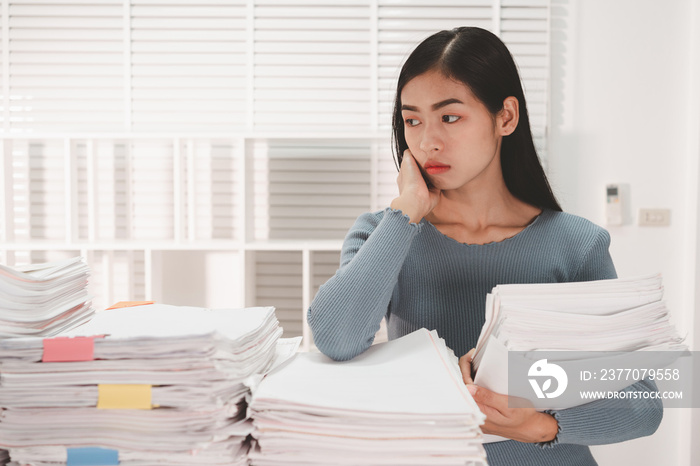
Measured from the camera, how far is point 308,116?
101 inches

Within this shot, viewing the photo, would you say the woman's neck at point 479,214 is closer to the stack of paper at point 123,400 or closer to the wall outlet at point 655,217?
the stack of paper at point 123,400

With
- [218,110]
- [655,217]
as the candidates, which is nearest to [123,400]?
[218,110]

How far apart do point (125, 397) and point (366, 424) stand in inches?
10.4

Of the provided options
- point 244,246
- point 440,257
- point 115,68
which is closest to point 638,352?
point 440,257

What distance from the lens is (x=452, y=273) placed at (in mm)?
1094

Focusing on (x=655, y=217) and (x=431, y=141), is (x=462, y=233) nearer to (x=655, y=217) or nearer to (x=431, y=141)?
(x=431, y=141)

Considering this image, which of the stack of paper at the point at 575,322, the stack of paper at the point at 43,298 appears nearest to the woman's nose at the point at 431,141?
the stack of paper at the point at 575,322

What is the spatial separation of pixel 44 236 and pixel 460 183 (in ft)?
7.83

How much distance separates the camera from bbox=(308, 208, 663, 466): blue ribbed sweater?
864 mm

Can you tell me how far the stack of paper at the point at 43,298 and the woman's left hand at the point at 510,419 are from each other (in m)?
0.57

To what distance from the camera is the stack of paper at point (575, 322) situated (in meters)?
0.64

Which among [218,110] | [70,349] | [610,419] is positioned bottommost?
[610,419]

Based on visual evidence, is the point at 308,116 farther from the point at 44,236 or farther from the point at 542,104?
the point at 44,236

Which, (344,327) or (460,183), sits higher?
(460,183)
